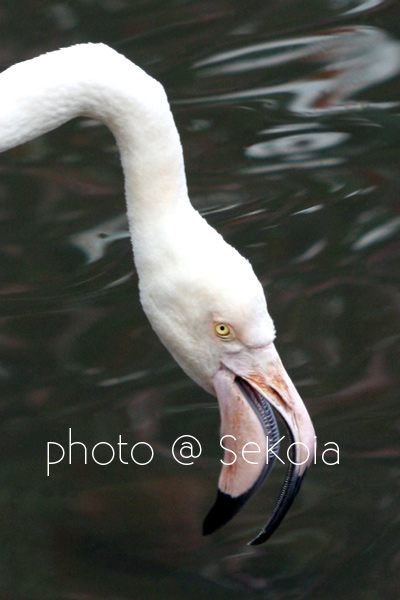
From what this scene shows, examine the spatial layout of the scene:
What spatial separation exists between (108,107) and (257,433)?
4.10 feet

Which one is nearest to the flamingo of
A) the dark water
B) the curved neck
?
the curved neck

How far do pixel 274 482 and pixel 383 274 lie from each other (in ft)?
4.93

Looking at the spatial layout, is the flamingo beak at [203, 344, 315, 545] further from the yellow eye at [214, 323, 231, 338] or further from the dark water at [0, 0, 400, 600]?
the dark water at [0, 0, 400, 600]

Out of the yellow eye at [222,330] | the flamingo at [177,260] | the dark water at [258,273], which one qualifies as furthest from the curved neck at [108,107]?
the dark water at [258,273]

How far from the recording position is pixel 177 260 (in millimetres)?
3617

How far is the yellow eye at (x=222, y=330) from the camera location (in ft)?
11.9

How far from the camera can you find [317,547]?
14.0 ft

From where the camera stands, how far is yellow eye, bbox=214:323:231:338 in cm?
361

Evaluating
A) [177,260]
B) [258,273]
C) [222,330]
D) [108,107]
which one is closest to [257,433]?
[222,330]

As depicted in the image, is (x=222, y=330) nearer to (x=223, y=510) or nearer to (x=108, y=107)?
(x=223, y=510)

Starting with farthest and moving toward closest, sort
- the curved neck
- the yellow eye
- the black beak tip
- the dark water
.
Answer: the dark water → the black beak tip → the yellow eye → the curved neck

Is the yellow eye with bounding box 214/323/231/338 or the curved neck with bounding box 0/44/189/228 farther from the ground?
the curved neck with bounding box 0/44/189/228

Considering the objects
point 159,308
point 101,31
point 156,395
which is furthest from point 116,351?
point 101,31

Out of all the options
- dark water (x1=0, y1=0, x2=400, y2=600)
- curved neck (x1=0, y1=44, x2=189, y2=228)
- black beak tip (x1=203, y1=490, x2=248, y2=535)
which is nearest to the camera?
curved neck (x1=0, y1=44, x2=189, y2=228)
